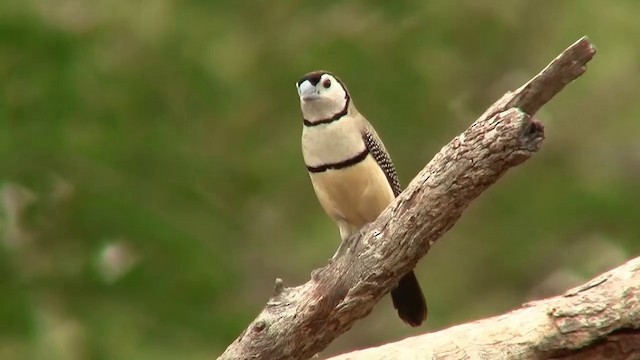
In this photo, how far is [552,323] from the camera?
3.97m

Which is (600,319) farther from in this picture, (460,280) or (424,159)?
(460,280)

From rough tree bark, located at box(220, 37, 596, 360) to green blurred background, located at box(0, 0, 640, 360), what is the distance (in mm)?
2488

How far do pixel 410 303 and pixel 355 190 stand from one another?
1.94 ft

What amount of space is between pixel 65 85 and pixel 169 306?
4.34 feet

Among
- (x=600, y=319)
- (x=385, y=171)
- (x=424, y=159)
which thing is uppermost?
(x=424, y=159)

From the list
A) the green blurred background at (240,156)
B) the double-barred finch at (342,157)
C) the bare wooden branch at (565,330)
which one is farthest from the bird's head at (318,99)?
the green blurred background at (240,156)

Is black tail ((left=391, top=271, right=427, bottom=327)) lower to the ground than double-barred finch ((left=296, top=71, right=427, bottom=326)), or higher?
lower

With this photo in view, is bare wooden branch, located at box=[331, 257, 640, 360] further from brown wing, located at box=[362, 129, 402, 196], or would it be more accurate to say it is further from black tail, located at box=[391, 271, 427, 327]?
brown wing, located at box=[362, 129, 402, 196]

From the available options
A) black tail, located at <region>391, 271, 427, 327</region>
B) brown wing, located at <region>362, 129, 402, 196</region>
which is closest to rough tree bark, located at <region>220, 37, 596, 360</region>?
brown wing, located at <region>362, 129, 402, 196</region>

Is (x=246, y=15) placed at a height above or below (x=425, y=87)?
above

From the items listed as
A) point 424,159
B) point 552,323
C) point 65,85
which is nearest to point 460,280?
point 424,159

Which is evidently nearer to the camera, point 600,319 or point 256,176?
point 600,319

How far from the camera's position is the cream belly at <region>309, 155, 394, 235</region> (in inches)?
192

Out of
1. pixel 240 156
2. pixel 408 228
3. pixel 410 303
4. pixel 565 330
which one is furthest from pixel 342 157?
pixel 240 156
